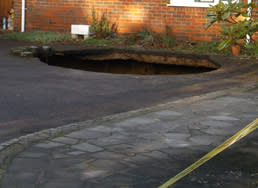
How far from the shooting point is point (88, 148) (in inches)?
190

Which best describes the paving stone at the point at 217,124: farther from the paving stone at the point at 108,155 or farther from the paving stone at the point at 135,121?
the paving stone at the point at 108,155

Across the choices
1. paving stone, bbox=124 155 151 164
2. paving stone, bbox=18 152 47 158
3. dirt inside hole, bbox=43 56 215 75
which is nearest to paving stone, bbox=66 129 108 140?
paving stone, bbox=18 152 47 158

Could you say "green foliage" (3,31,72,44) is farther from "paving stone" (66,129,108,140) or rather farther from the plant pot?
"paving stone" (66,129,108,140)

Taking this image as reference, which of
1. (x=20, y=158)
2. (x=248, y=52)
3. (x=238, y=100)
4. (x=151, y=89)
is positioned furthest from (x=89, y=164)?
(x=248, y=52)

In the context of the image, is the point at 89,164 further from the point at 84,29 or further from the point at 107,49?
the point at 84,29

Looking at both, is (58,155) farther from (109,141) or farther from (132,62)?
(132,62)

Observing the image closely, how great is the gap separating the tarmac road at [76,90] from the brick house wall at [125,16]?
337 cm

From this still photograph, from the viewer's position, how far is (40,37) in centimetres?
1616

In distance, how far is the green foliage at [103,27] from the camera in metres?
16.3

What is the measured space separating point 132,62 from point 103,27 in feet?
10.9

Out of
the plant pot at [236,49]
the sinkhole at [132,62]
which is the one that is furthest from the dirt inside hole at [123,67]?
the plant pot at [236,49]

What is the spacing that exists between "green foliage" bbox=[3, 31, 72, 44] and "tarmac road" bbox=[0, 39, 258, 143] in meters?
3.68

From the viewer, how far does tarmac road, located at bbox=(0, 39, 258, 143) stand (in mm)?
6469

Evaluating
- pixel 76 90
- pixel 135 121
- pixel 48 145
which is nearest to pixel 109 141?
pixel 48 145
